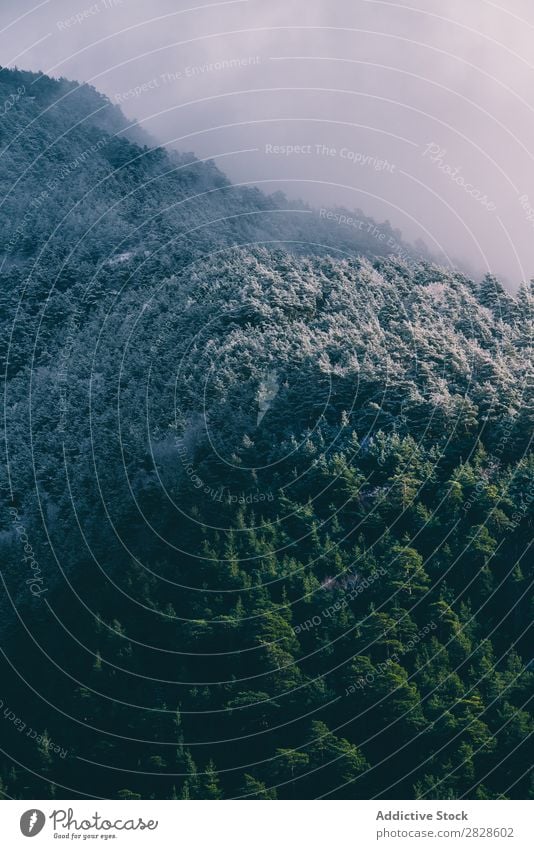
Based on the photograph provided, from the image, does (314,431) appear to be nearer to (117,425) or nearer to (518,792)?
(117,425)

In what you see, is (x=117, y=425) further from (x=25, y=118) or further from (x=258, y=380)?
(x=25, y=118)

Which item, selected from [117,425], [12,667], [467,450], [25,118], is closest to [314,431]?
[467,450]

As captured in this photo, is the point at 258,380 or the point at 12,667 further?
the point at 258,380

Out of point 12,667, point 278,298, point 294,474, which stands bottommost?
point 12,667

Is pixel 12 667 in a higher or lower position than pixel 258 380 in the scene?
lower

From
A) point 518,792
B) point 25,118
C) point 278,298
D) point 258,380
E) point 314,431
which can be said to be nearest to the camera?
point 518,792

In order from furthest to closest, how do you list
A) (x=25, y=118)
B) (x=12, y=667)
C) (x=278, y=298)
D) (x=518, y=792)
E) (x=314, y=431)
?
(x=25, y=118), (x=278, y=298), (x=314, y=431), (x=12, y=667), (x=518, y=792)
